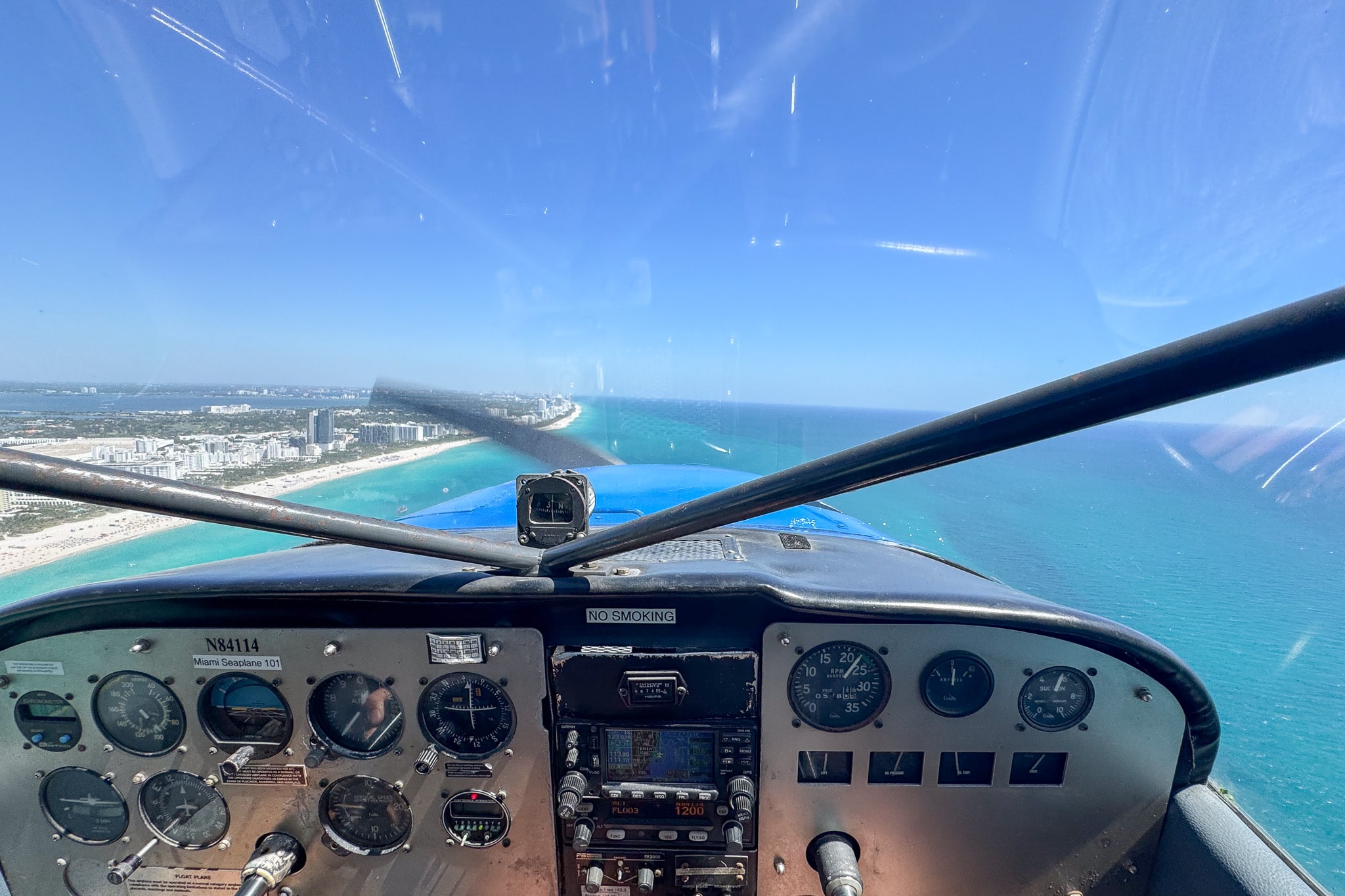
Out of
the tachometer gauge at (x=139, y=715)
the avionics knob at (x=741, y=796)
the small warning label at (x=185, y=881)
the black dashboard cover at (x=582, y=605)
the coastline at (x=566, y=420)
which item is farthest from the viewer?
the coastline at (x=566, y=420)

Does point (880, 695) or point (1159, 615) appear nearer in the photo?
point (880, 695)

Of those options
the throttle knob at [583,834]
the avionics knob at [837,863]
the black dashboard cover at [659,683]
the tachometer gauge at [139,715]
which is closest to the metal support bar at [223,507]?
→ the black dashboard cover at [659,683]

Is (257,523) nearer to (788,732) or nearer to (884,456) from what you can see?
(884,456)

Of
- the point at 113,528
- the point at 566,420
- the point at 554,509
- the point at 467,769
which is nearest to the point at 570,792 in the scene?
the point at 467,769

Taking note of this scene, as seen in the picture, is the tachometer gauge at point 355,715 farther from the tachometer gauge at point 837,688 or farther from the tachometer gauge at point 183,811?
the tachometer gauge at point 837,688

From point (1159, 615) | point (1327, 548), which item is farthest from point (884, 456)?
point (1327, 548)

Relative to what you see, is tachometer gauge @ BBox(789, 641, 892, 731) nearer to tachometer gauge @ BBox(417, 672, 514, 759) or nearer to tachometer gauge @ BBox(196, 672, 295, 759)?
tachometer gauge @ BBox(417, 672, 514, 759)
